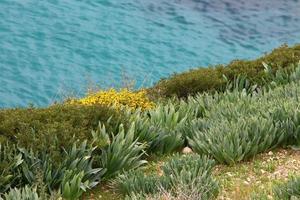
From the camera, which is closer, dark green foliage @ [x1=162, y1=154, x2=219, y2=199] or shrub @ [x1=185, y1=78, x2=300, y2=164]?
dark green foliage @ [x1=162, y1=154, x2=219, y2=199]

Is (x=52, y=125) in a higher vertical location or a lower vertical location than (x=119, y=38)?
higher

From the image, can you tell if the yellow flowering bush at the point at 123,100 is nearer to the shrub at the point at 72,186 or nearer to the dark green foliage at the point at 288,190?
the shrub at the point at 72,186

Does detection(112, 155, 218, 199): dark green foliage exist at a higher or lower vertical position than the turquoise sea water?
higher

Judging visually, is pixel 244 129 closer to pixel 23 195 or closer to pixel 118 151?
pixel 118 151

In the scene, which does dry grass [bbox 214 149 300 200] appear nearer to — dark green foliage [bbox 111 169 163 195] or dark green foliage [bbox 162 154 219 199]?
dark green foliage [bbox 162 154 219 199]

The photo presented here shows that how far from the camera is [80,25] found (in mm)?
21609

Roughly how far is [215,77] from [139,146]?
3.71 m

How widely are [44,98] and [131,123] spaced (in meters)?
9.34

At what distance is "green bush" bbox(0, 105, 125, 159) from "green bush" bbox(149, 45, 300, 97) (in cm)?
309

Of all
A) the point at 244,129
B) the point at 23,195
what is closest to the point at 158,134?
the point at 244,129

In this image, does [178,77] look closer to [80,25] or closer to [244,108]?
[244,108]

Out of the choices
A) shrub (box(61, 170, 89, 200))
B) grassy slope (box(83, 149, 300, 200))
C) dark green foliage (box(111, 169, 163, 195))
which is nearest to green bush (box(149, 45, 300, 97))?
grassy slope (box(83, 149, 300, 200))

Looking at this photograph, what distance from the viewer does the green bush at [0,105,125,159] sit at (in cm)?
724

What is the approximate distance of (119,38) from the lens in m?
20.9
